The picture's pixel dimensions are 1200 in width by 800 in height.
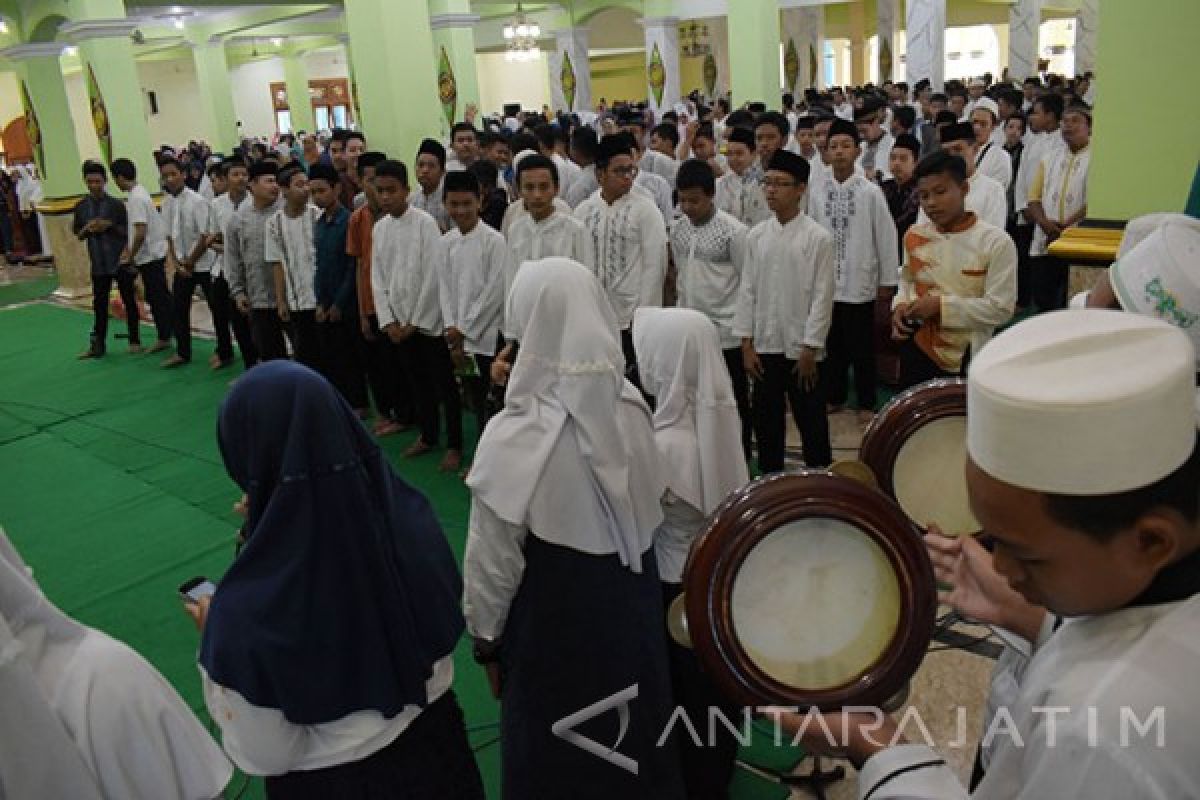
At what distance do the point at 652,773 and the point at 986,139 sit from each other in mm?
7199

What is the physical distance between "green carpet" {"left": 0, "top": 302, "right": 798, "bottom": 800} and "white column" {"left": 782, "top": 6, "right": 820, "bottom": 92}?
669 inches

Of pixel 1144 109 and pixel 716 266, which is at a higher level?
pixel 1144 109

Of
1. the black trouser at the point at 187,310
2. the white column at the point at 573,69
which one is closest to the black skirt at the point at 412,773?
the black trouser at the point at 187,310

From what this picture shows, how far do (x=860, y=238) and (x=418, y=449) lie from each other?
2565mm

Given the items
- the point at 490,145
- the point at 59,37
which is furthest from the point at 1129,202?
the point at 59,37

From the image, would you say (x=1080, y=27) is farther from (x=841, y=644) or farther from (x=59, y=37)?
(x=841, y=644)

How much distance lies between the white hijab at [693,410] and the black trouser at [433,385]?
2.80 m

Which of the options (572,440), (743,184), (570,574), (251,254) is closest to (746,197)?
(743,184)

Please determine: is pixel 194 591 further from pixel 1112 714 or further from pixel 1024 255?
pixel 1024 255

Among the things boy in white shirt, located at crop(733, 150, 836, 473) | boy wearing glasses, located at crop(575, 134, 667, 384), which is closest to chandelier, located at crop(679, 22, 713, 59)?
boy wearing glasses, located at crop(575, 134, 667, 384)

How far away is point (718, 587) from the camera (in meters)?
1.27

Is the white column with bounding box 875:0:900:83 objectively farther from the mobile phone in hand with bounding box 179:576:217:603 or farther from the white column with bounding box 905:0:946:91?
the mobile phone in hand with bounding box 179:576:217:603

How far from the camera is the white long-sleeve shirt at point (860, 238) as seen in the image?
16.1 feet

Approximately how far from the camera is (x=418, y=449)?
5.38 metres
